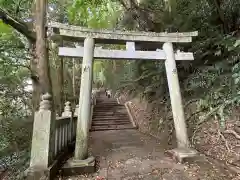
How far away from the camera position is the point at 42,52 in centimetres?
493

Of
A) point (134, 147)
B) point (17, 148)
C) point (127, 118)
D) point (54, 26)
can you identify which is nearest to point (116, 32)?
point (54, 26)

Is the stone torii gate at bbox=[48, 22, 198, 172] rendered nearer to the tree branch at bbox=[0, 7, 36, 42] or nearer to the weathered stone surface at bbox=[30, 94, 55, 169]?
the tree branch at bbox=[0, 7, 36, 42]

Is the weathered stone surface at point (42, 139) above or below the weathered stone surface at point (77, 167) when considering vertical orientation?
above

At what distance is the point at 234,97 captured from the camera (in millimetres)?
5176

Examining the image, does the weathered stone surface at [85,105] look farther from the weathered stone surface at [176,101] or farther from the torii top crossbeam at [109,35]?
the weathered stone surface at [176,101]

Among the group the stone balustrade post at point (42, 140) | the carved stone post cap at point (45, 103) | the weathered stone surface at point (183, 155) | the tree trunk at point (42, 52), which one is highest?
the tree trunk at point (42, 52)

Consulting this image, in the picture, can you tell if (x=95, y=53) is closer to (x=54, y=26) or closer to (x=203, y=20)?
(x=54, y=26)

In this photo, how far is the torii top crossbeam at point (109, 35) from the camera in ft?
16.9

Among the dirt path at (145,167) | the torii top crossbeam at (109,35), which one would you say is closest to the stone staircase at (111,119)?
the dirt path at (145,167)

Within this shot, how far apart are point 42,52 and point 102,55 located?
61.8 inches

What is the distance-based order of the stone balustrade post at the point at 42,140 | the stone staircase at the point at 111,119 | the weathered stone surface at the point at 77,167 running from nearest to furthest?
the stone balustrade post at the point at 42,140, the weathered stone surface at the point at 77,167, the stone staircase at the point at 111,119

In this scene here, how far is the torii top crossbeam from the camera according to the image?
515 cm

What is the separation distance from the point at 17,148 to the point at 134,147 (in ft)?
13.2

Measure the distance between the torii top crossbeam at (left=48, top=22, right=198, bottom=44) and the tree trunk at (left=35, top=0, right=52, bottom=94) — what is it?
0.88 feet
